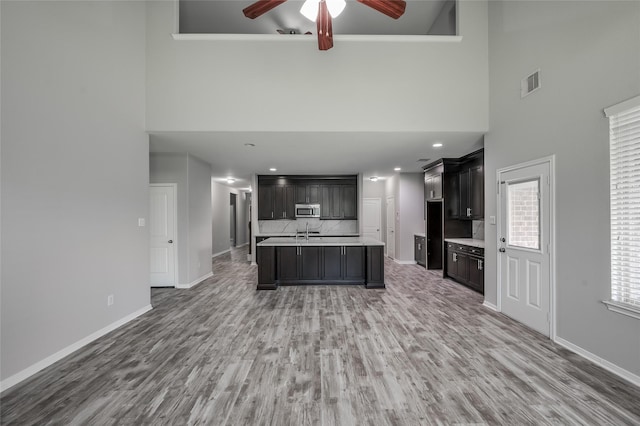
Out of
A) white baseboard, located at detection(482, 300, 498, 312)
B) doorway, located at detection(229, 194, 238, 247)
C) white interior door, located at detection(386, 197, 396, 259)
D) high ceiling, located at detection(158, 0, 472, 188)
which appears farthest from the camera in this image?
doorway, located at detection(229, 194, 238, 247)

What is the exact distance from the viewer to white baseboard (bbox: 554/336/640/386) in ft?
7.32

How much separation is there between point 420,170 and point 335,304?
15.7 ft

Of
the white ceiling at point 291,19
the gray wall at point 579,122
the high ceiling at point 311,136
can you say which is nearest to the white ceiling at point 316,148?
the high ceiling at point 311,136

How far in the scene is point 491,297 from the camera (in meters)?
4.09

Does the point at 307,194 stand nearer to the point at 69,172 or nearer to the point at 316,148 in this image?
the point at 316,148

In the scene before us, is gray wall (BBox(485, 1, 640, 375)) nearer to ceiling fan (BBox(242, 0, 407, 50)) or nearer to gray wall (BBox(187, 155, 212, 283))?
ceiling fan (BBox(242, 0, 407, 50))

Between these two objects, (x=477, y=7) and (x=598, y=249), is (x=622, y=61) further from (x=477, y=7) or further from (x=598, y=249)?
(x=477, y=7)

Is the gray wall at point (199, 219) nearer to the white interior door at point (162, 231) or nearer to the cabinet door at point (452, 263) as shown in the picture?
the white interior door at point (162, 231)

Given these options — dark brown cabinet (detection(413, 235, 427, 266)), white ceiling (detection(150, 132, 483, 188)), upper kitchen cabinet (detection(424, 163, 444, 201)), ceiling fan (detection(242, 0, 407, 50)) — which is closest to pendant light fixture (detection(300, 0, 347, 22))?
ceiling fan (detection(242, 0, 407, 50))

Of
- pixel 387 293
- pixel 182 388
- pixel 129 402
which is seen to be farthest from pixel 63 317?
pixel 387 293

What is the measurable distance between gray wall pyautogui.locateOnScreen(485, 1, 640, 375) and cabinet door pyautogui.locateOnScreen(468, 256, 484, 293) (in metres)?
1.80

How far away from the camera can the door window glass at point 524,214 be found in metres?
3.26

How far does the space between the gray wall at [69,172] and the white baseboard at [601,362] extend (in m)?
5.10

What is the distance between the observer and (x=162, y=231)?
5242 mm
